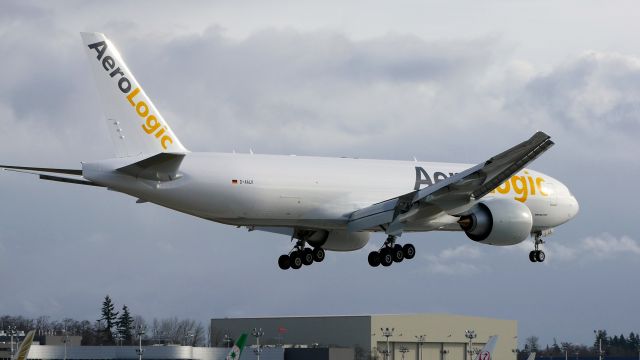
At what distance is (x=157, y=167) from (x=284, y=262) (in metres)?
10.2

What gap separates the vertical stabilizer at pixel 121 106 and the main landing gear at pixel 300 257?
9.00 meters

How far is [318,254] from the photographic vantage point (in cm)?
4928

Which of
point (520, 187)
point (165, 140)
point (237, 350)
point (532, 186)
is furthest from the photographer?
point (237, 350)

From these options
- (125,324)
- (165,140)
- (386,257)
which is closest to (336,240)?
(386,257)

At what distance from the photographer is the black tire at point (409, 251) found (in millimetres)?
46250

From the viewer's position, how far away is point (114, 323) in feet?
508

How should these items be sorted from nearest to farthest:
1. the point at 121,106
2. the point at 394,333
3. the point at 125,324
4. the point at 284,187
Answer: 1. the point at 121,106
2. the point at 284,187
3. the point at 394,333
4. the point at 125,324

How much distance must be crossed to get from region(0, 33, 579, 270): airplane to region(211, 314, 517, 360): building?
6272 centimetres

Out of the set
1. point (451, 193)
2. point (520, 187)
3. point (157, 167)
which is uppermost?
Result: point (520, 187)

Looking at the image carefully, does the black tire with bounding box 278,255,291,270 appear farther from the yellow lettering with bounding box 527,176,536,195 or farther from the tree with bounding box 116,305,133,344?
the tree with bounding box 116,305,133,344

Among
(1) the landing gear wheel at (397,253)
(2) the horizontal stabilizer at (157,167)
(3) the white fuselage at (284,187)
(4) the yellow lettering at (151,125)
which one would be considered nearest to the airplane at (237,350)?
(3) the white fuselage at (284,187)

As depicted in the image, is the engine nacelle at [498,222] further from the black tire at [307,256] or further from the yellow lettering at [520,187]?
the black tire at [307,256]

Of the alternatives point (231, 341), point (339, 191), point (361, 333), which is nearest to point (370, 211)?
point (339, 191)

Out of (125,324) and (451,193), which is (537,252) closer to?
(451,193)
